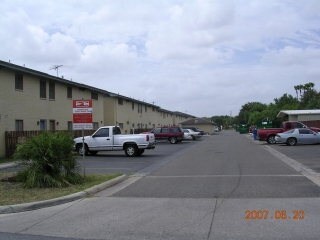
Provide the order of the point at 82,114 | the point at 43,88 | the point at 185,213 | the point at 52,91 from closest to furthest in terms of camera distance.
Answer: the point at 185,213, the point at 82,114, the point at 43,88, the point at 52,91

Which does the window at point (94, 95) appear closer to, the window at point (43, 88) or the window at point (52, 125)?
the window at point (52, 125)

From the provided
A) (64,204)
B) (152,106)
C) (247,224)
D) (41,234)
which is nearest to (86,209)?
(64,204)

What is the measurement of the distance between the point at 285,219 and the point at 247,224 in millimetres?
840

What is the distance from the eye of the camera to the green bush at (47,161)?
13914 mm

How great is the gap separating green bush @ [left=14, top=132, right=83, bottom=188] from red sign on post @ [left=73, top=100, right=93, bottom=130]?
132 centimetres

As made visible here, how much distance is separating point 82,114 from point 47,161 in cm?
254

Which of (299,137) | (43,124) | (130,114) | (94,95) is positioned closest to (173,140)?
(94,95)

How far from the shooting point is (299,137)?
128ft

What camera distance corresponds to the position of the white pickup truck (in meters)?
28.9

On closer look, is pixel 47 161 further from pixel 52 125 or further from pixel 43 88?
pixel 52 125

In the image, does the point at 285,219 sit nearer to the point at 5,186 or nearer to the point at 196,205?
the point at 196,205

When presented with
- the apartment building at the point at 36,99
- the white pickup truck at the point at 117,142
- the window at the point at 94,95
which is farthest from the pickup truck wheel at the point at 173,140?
the white pickup truck at the point at 117,142
